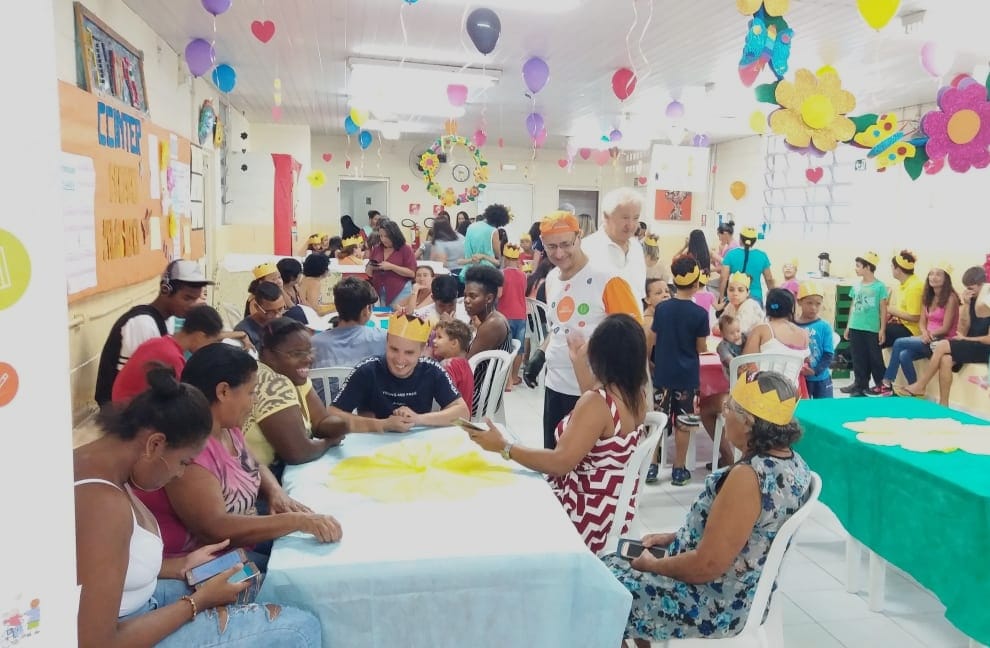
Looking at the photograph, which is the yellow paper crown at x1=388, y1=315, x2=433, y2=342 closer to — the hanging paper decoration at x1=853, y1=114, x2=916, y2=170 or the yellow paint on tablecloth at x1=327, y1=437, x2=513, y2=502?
the yellow paint on tablecloth at x1=327, y1=437, x2=513, y2=502

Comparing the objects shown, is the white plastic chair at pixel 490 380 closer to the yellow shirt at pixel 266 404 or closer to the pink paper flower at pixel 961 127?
the yellow shirt at pixel 266 404

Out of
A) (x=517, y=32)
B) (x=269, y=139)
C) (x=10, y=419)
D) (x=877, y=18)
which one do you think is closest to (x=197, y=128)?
(x=517, y=32)

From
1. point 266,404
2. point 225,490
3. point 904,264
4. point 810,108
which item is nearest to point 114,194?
point 266,404

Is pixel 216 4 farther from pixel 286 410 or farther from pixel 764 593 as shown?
pixel 764 593

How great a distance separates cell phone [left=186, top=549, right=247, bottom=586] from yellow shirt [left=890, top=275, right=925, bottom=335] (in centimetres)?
690

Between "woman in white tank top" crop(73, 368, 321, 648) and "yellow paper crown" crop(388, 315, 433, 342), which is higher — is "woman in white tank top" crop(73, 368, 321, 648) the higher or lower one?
the lower one

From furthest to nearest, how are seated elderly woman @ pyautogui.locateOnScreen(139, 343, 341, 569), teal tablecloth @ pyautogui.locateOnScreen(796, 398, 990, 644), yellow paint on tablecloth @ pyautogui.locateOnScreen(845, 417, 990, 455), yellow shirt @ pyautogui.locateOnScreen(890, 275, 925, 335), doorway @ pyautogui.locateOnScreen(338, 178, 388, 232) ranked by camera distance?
1. doorway @ pyautogui.locateOnScreen(338, 178, 388, 232)
2. yellow shirt @ pyautogui.locateOnScreen(890, 275, 925, 335)
3. yellow paint on tablecloth @ pyautogui.locateOnScreen(845, 417, 990, 455)
4. teal tablecloth @ pyautogui.locateOnScreen(796, 398, 990, 644)
5. seated elderly woman @ pyautogui.locateOnScreen(139, 343, 341, 569)

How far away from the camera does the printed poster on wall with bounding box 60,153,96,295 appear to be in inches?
128

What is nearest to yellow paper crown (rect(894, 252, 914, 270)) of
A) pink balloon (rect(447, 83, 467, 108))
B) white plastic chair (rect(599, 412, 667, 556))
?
pink balloon (rect(447, 83, 467, 108))

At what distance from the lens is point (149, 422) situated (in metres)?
1.42

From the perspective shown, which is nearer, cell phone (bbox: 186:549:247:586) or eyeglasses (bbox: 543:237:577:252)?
cell phone (bbox: 186:549:247:586)

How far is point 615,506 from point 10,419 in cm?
175

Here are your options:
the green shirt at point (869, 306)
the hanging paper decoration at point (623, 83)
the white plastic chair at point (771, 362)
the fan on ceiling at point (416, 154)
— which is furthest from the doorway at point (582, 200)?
the white plastic chair at point (771, 362)

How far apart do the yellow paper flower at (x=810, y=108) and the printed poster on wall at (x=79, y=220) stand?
11.5 feet
